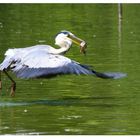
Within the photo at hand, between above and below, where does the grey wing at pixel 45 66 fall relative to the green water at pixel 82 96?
above

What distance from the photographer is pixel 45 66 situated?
12742 mm

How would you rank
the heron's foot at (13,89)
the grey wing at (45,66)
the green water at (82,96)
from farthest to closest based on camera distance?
the heron's foot at (13,89)
the grey wing at (45,66)
the green water at (82,96)

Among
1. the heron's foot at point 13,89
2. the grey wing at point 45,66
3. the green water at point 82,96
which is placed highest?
the grey wing at point 45,66

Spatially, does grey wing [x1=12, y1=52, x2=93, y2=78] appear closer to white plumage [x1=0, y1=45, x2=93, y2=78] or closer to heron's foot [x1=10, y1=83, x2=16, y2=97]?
white plumage [x1=0, y1=45, x2=93, y2=78]

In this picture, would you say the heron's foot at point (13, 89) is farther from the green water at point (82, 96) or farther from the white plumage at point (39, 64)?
the white plumage at point (39, 64)

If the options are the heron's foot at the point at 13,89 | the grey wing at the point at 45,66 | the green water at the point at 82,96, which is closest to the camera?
the green water at the point at 82,96

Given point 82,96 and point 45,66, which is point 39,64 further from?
point 82,96

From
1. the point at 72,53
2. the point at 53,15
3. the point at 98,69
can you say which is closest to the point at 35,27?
the point at 53,15

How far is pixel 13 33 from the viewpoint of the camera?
25.1 m

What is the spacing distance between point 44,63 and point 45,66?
4cm

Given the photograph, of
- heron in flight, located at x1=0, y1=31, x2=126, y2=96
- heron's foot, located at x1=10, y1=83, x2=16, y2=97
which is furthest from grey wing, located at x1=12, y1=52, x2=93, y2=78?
heron's foot, located at x1=10, y1=83, x2=16, y2=97

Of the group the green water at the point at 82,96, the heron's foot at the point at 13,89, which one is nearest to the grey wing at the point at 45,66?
the heron's foot at the point at 13,89

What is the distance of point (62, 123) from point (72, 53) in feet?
28.0

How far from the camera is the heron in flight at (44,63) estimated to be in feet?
41.3
